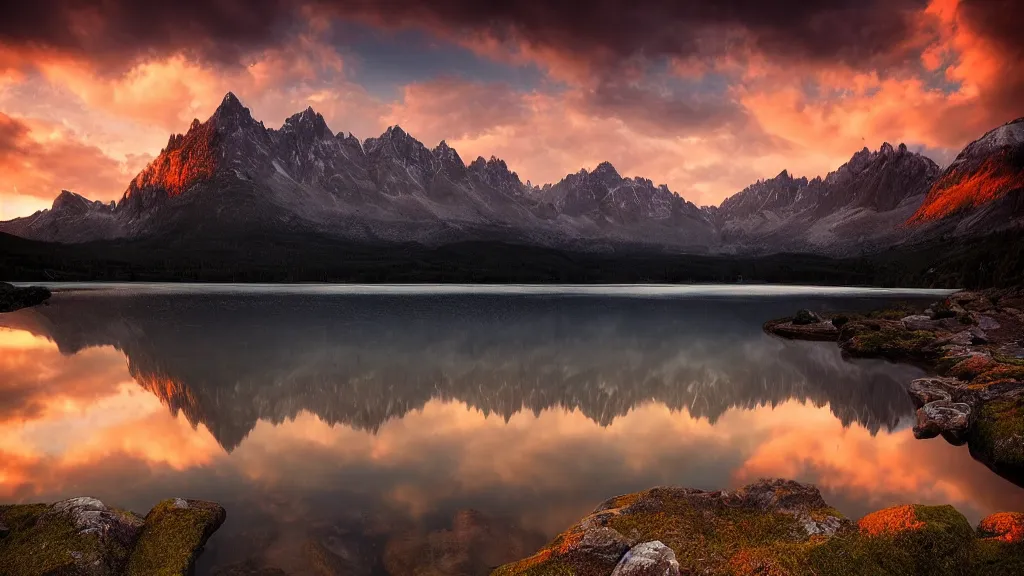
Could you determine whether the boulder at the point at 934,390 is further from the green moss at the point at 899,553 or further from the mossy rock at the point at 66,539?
the mossy rock at the point at 66,539

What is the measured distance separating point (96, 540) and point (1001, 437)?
21.8 metres

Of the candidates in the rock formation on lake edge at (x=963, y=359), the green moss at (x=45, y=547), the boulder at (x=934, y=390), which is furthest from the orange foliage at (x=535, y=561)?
the boulder at (x=934, y=390)

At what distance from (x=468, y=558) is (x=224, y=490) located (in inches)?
280

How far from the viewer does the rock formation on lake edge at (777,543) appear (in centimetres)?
733

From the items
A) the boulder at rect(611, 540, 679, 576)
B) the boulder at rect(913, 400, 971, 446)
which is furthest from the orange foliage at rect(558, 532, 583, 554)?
the boulder at rect(913, 400, 971, 446)

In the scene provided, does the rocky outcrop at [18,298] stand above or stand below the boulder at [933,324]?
below

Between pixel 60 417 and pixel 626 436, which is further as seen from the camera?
pixel 60 417

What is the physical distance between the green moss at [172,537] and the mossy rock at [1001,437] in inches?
763

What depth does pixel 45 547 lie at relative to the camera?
8797mm

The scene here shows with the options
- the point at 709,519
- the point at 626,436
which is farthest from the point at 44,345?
the point at 709,519

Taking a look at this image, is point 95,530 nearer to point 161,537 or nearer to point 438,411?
point 161,537

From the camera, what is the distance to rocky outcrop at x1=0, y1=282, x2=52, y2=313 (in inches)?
2737

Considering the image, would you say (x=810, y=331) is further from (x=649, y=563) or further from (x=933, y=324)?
(x=649, y=563)

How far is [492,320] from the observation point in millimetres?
65062
